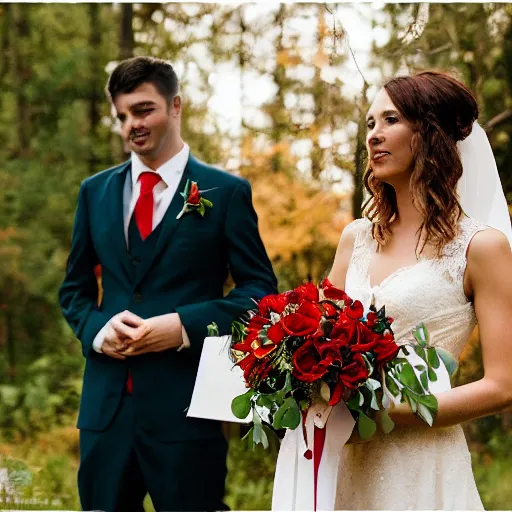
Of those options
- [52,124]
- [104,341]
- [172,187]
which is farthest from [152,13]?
[104,341]

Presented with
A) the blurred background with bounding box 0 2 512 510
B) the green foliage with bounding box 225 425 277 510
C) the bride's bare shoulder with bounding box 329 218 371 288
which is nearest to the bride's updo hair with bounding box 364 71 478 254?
the bride's bare shoulder with bounding box 329 218 371 288

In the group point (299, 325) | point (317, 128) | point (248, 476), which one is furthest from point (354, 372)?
point (248, 476)

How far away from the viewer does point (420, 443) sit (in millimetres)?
2234

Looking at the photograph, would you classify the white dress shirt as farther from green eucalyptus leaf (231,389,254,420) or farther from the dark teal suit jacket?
green eucalyptus leaf (231,389,254,420)

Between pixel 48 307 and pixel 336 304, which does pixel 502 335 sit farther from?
pixel 48 307

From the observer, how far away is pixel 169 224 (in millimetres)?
3066

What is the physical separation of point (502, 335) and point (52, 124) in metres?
5.38

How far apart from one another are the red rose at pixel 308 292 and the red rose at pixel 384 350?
0.60ft

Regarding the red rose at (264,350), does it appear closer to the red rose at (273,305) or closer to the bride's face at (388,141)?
the red rose at (273,305)

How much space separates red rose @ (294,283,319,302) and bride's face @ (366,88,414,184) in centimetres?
50

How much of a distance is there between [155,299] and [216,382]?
0.60 metres

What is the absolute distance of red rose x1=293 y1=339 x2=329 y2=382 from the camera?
184cm

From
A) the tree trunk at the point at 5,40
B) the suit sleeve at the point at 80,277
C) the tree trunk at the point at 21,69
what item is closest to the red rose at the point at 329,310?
the suit sleeve at the point at 80,277

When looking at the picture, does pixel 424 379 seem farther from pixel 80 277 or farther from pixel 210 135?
pixel 210 135
